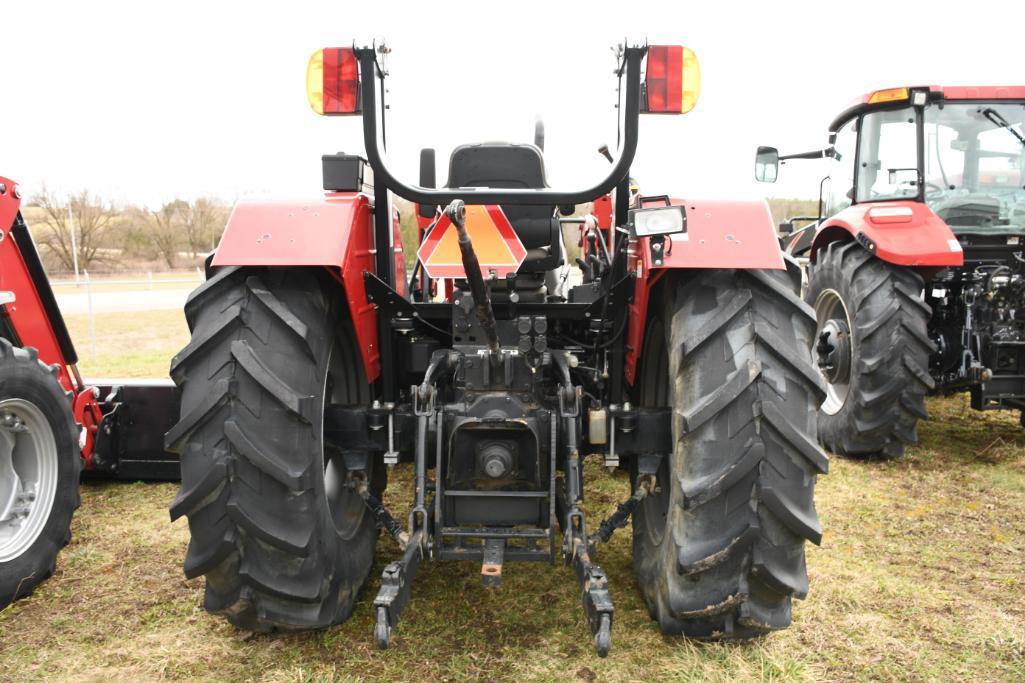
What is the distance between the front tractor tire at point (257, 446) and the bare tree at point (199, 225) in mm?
29552

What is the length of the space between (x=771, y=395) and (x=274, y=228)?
63.8 inches

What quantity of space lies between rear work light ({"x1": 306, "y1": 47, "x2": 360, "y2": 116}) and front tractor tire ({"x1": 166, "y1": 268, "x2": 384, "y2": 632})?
547 mm

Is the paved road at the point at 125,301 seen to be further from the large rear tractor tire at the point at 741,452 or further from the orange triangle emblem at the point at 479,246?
the large rear tractor tire at the point at 741,452

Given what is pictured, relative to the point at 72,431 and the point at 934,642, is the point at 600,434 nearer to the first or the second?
the point at 934,642

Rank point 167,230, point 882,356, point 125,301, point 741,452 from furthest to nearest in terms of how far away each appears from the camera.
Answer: point 167,230 < point 125,301 < point 882,356 < point 741,452

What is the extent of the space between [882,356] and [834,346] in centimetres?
70

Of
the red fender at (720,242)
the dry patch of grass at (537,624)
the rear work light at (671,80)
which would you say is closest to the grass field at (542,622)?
the dry patch of grass at (537,624)

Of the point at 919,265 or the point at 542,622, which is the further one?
the point at 919,265

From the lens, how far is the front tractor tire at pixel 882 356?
187 inches

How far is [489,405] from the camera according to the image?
2.60 m

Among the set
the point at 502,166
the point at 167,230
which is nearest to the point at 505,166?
the point at 502,166

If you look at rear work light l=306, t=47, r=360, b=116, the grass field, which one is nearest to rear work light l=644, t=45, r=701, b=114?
rear work light l=306, t=47, r=360, b=116

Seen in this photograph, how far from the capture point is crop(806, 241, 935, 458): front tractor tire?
15.6ft

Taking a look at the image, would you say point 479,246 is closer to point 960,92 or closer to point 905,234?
point 905,234
